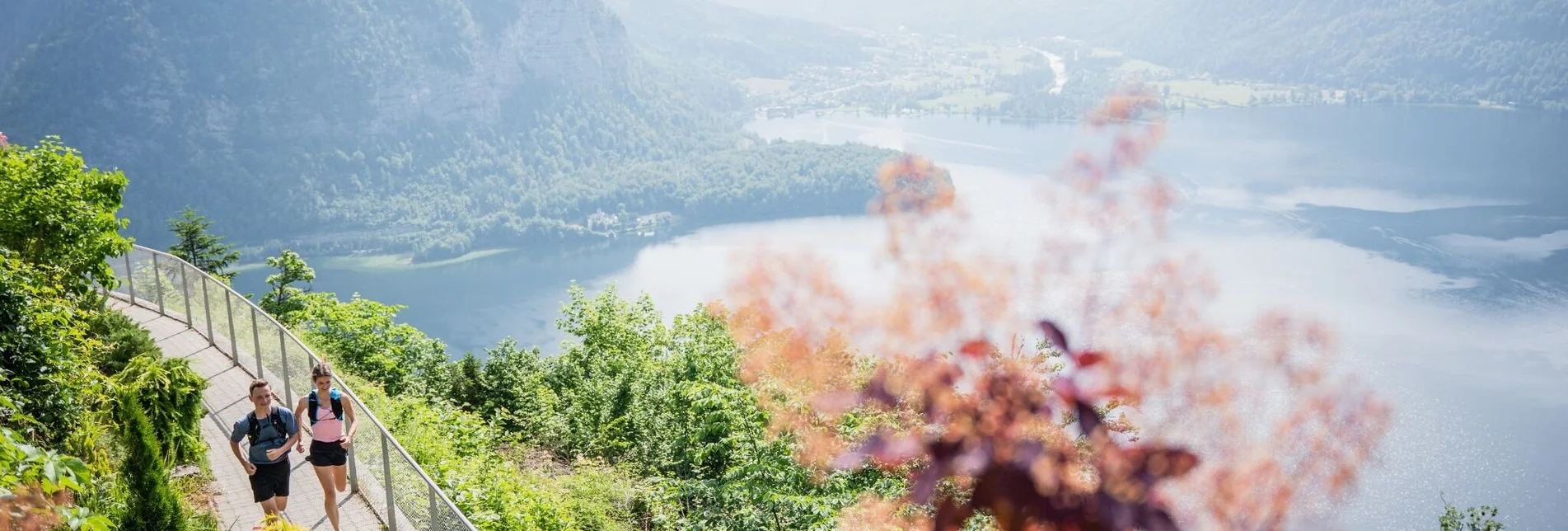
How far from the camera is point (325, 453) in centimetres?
848

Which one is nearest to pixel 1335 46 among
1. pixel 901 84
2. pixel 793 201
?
pixel 901 84

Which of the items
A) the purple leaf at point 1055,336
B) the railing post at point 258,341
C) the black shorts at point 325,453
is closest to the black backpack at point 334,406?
the black shorts at point 325,453

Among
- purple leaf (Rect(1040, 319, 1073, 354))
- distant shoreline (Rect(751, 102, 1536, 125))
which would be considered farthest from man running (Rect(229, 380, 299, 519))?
distant shoreline (Rect(751, 102, 1536, 125))

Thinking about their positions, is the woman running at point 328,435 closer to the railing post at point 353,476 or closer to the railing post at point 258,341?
the railing post at point 353,476

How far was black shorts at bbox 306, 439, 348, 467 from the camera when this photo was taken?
27.8 ft

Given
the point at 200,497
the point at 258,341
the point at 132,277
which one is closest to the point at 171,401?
the point at 200,497

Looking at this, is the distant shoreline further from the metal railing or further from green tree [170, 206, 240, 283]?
the metal railing

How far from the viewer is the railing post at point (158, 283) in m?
14.4

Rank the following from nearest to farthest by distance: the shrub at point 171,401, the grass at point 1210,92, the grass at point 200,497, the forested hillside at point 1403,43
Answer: the grass at point 200,497 < the shrub at point 171,401 < the grass at point 1210,92 < the forested hillside at point 1403,43

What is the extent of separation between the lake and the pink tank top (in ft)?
156

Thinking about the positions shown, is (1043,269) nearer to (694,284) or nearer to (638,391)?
(638,391)

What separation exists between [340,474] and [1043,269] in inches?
280

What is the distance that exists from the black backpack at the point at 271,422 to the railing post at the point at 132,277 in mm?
8200

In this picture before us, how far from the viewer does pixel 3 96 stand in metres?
138
